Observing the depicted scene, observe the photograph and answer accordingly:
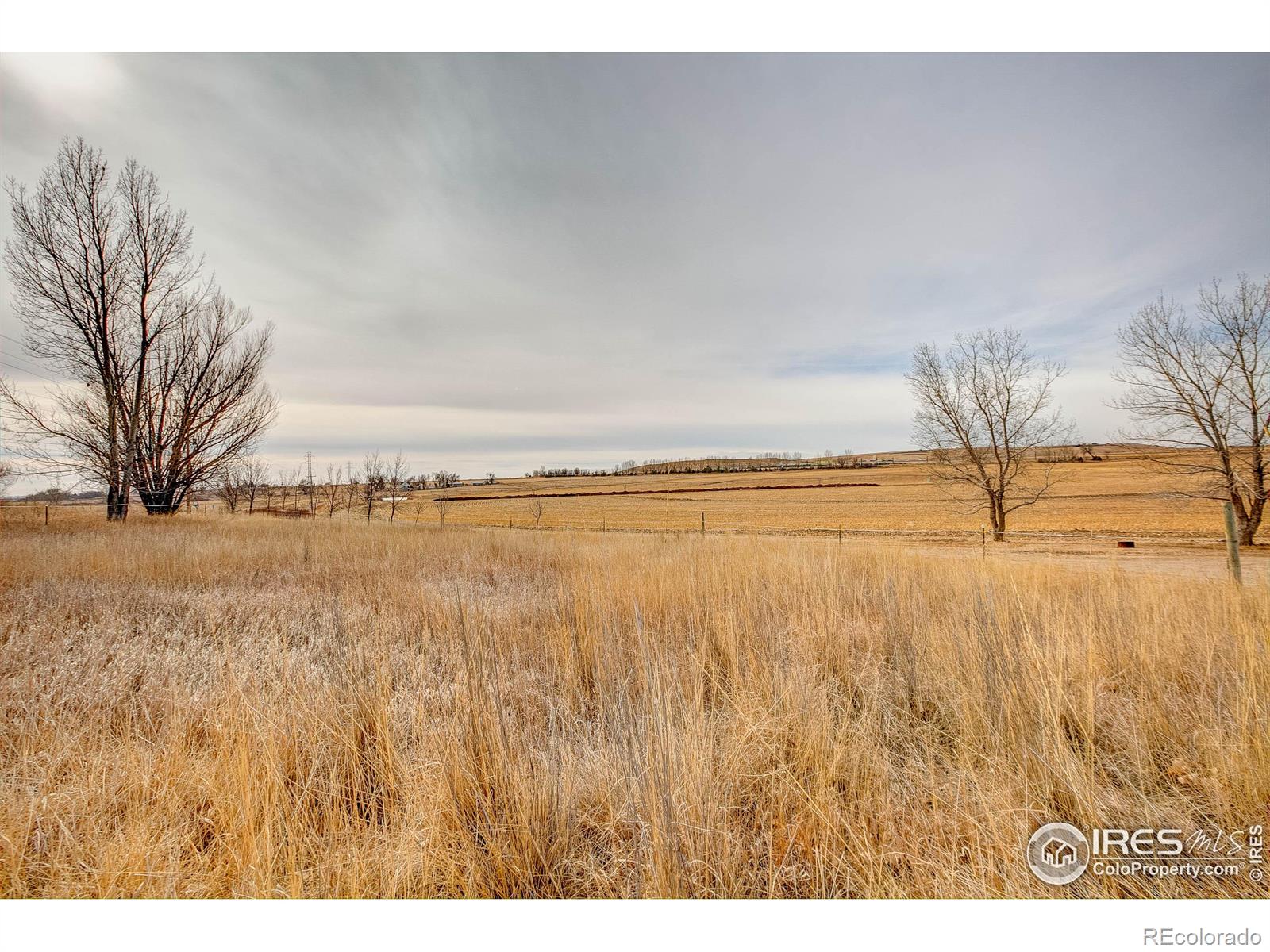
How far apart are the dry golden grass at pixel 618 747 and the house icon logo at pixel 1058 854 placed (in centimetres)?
4

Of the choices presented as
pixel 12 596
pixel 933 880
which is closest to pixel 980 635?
pixel 933 880

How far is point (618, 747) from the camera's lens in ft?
7.00

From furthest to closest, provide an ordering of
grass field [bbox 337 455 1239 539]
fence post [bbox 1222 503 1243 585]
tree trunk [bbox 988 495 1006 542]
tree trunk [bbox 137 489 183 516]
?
1. grass field [bbox 337 455 1239 539]
2. tree trunk [bbox 988 495 1006 542]
3. tree trunk [bbox 137 489 183 516]
4. fence post [bbox 1222 503 1243 585]

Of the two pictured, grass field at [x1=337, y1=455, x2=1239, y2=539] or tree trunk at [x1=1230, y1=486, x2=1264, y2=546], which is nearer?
→ tree trunk at [x1=1230, y1=486, x2=1264, y2=546]

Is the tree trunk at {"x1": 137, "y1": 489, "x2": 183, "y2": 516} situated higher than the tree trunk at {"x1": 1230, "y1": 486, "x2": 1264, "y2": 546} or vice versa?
the tree trunk at {"x1": 137, "y1": 489, "x2": 183, "y2": 516}

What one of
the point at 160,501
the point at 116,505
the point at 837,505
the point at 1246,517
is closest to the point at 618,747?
the point at 116,505

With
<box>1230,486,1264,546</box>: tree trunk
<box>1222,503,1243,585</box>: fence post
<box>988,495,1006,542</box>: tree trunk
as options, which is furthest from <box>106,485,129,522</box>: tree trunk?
<box>1230,486,1264,546</box>: tree trunk

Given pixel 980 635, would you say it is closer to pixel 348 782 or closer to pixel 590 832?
pixel 590 832

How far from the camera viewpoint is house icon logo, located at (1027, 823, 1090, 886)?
1558 mm

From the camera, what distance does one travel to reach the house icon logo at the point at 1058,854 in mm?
1558

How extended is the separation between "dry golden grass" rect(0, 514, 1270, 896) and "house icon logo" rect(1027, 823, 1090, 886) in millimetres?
39

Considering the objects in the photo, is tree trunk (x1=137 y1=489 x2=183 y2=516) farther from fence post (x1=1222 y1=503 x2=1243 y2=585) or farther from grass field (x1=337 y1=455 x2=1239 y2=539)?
fence post (x1=1222 y1=503 x2=1243 y2=585)

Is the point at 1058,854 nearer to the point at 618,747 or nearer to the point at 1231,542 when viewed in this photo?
the point at 618,747

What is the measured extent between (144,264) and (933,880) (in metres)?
21.0
